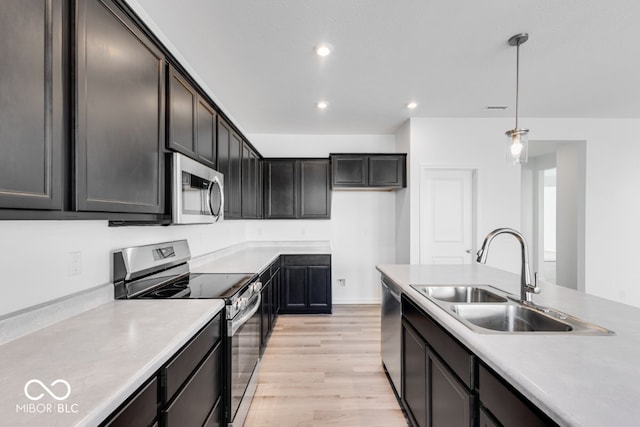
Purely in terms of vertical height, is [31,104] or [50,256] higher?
[31,104]

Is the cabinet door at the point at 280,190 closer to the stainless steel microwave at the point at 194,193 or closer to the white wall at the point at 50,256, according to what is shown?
the stainless steel microwave at the point at 194,193

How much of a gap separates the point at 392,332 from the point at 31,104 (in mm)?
2396

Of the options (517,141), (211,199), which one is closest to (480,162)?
(517,141)

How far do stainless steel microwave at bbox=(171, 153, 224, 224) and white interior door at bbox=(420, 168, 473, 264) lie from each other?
2876 mm

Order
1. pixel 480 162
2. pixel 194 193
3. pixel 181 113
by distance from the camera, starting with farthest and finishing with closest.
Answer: pixel 480 162
pixel 194 193
pixel 181 113

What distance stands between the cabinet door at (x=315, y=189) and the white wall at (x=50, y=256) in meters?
2.77

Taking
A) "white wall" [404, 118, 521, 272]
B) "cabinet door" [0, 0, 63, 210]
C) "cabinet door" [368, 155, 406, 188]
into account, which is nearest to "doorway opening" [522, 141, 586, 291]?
"white wall" [404, 118, 521, 272]

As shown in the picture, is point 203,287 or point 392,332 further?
point 392,332

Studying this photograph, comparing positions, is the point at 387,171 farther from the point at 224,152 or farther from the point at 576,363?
the point at 576,363

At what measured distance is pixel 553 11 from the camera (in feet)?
6.36

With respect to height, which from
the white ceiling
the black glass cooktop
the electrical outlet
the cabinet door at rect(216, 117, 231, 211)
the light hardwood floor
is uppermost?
the white ceiling

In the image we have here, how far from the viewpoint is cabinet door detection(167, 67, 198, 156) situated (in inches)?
65.2

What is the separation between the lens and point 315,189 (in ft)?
14.8

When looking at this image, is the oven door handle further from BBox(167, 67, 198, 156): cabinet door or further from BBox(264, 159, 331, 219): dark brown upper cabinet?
BBox(264, 159, 331, 219): dark brown upper cabinet
